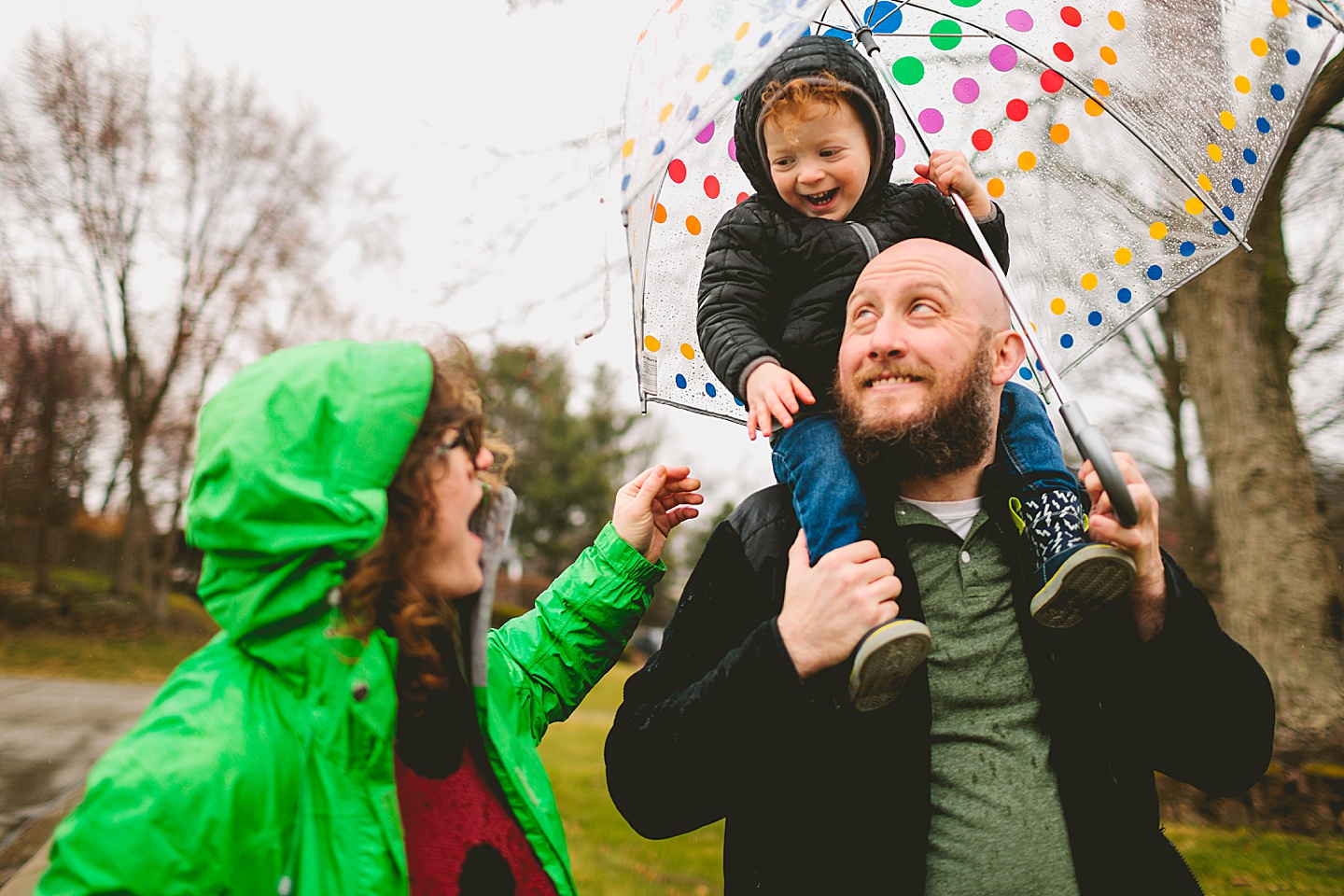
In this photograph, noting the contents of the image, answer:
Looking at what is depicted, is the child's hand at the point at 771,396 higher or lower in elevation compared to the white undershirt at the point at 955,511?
higher

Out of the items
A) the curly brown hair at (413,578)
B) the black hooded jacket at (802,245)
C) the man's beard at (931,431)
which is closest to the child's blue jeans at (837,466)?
the man's beard at (931,431)

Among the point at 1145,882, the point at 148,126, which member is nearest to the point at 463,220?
the point at 1145,882

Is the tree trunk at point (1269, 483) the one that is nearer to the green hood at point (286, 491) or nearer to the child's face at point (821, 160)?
the child's face at point (821, 160)

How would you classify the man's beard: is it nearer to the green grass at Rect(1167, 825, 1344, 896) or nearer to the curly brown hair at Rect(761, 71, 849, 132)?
the curly brown hair at Rect(761, 71, 849, 132)

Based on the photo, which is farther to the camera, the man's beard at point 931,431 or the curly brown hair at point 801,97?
the curly brown hair at point 801,97

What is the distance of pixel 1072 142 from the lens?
274cm

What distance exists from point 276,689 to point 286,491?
0.35 m

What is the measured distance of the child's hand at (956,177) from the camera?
234 centimetres

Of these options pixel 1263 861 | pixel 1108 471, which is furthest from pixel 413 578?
pixel 1263 861

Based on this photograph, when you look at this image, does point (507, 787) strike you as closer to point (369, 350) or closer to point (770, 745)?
point (770, 745)

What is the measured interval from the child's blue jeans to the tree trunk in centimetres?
477

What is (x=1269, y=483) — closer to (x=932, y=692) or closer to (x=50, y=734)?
(x=932, y=692)

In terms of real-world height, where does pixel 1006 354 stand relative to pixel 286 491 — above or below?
above

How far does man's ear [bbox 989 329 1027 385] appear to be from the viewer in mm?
2252
